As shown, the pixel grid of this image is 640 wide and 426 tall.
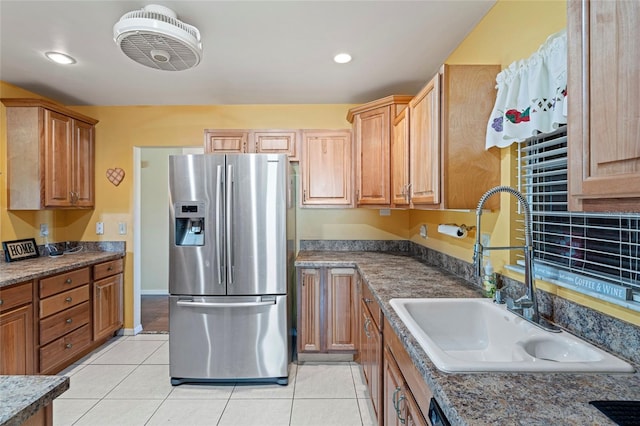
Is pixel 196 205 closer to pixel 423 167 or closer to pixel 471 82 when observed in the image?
pixel 423 167

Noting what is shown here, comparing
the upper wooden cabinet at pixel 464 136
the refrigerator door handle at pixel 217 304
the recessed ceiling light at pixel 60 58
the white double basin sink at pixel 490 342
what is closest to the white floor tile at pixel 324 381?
the refrigerator door handle at pixel 217 304

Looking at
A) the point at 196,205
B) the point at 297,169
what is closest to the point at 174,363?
the point at 196,205

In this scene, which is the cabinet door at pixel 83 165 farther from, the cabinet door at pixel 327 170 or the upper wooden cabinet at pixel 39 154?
the cabinet door at pixel 327 170

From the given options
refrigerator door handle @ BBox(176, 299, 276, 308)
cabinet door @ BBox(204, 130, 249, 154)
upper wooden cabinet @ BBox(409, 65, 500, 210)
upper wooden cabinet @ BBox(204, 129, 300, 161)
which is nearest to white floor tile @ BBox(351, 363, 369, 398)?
refrigerator door handle @ BBox(176, 299, 276, 308)

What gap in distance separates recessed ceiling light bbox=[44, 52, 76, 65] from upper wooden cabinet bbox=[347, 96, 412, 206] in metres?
2.23

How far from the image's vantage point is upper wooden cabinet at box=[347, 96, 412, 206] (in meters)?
2.58

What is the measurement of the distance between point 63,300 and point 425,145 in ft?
9.96

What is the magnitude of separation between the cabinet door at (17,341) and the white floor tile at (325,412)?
1927 millimetres

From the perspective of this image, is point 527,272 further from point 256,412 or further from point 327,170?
point 327,170

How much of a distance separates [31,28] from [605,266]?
319 cm

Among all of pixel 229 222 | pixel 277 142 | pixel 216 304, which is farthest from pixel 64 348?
pixel 277 142

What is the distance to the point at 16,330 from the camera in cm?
212

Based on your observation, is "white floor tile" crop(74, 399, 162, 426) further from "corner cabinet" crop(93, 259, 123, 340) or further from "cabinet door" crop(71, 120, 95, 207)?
"cabinet door" crop(71, 120, 95, 207)

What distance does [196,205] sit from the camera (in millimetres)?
2352
